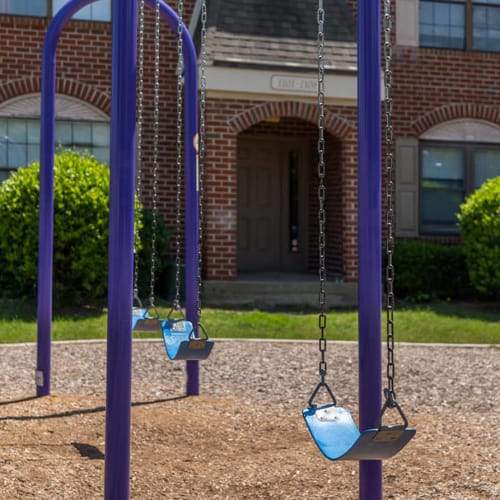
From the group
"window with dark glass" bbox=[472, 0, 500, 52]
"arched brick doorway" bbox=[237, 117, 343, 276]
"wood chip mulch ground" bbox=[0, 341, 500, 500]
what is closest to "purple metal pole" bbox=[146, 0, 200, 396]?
"wood chip mulch ground" bbox=[0, 341, 500, 500]

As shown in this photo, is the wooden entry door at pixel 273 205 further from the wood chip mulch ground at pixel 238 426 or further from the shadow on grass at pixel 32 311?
the wood chip mulch ground at pixel 238 426

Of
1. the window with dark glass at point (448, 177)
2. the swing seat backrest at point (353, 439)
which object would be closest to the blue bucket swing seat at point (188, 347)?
the swing seat backrest at point (353, 439)

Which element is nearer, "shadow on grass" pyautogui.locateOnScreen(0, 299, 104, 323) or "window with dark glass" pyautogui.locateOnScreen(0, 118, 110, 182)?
"shadow on grass" pyautogui.locateOnScreen(0, 299, 104, 323)

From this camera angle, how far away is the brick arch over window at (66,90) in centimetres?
1251

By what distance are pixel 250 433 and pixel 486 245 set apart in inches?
300

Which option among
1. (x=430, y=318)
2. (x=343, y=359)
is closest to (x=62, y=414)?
(x=343, y=359)

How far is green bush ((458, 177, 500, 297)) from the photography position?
11742 mm

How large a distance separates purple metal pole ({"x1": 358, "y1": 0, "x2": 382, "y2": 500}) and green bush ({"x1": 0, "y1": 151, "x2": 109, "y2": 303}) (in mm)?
7267

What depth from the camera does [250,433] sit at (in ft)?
17.0

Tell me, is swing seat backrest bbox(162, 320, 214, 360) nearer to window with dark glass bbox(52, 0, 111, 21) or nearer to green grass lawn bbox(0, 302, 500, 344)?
green grass lawn bbox(0, 302, 500, 344)

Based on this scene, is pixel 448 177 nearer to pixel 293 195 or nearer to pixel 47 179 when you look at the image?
pixel 293 195

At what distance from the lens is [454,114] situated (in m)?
14.3

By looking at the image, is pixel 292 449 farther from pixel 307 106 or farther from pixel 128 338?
pixel 307 106

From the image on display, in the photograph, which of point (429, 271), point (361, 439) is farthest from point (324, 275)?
point (429, 271)
